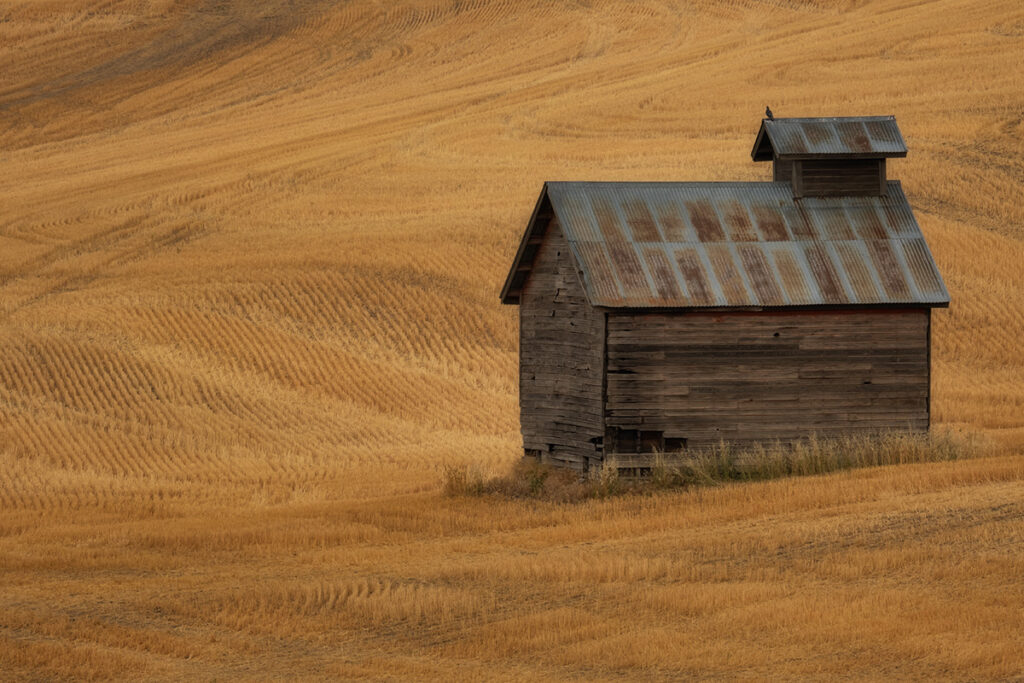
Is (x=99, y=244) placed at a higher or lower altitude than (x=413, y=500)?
higher

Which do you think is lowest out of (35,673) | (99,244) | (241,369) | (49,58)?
(35,673)

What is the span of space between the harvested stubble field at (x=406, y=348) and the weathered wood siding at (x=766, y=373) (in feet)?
5.62

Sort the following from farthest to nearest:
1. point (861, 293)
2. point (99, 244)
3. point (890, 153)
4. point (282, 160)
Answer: point (282, 160), point (99, 244), point (890, 153), point (861, 293)

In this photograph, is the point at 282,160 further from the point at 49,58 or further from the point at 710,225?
the point at 710,225

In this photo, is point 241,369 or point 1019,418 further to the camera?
point 241,369

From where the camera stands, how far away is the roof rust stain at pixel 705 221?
25297 mm

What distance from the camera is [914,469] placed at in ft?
74.5

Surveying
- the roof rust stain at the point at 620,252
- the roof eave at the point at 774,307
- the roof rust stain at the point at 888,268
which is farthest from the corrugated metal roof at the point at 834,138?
the roof rust stain at the point at 620,252

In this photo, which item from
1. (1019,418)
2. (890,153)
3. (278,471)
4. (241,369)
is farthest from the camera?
(241,369)

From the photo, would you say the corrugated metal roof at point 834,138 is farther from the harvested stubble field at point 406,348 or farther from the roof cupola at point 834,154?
the harvested stubble field at point 406,348

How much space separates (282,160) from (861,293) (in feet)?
105

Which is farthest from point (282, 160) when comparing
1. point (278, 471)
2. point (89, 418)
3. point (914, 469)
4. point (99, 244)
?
point (914, 469)

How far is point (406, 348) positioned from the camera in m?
38.6

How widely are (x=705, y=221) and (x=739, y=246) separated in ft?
2.32
